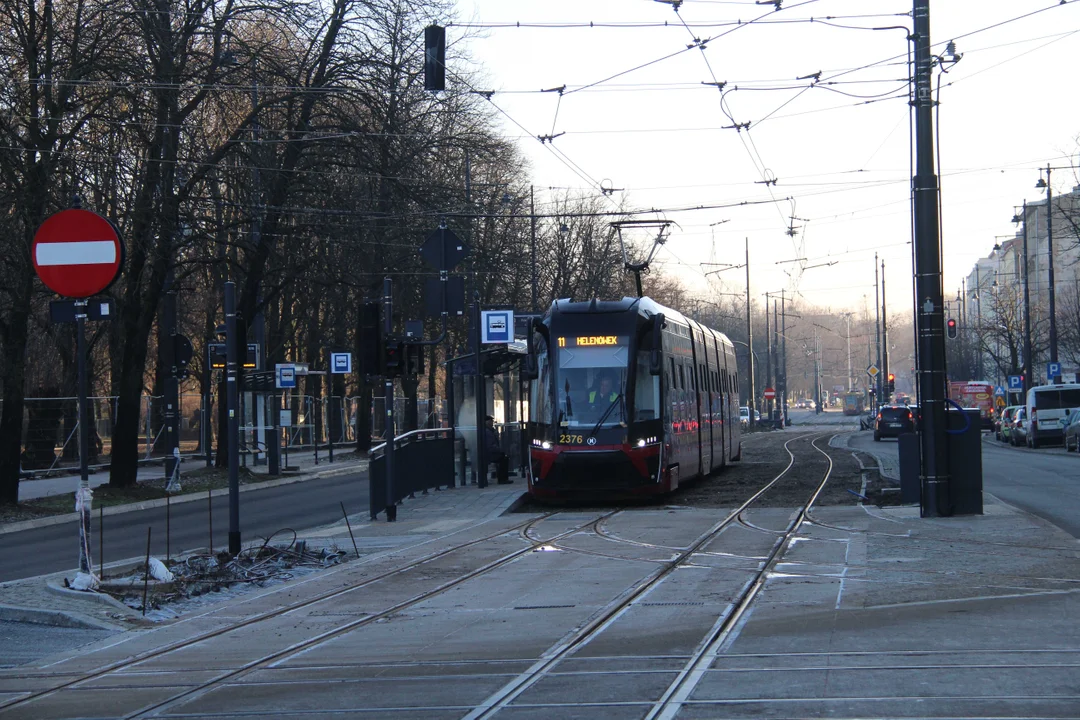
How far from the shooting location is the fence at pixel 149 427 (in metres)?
32.9

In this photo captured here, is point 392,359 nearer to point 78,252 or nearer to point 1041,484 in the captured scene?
point 78,252

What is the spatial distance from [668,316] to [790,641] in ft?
45.8

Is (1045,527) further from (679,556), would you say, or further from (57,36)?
(57,36)

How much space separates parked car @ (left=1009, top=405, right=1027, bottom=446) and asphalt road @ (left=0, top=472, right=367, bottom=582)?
29.2m

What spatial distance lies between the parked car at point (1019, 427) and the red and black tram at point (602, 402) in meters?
31.1

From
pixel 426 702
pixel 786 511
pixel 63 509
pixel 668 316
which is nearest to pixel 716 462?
pixel 668 316

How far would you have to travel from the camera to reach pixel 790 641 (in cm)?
820

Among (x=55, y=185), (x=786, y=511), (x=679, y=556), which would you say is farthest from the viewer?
(x=55, y=185)

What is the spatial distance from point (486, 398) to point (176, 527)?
808 cm

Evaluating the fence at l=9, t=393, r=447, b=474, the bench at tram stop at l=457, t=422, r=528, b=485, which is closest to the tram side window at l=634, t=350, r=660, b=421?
the bench at tram stop at l=457, t=422, r=528, b=485

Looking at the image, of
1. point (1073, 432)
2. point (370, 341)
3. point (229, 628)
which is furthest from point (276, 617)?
point (1073, 432)

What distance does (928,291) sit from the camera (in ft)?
52.4

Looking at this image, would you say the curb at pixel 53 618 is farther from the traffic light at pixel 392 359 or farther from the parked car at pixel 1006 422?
the parked car at pixel 1006 422

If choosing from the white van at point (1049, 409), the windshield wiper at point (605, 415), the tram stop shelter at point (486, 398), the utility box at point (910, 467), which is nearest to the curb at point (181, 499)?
the tram stop shelter at point (486, 398)
